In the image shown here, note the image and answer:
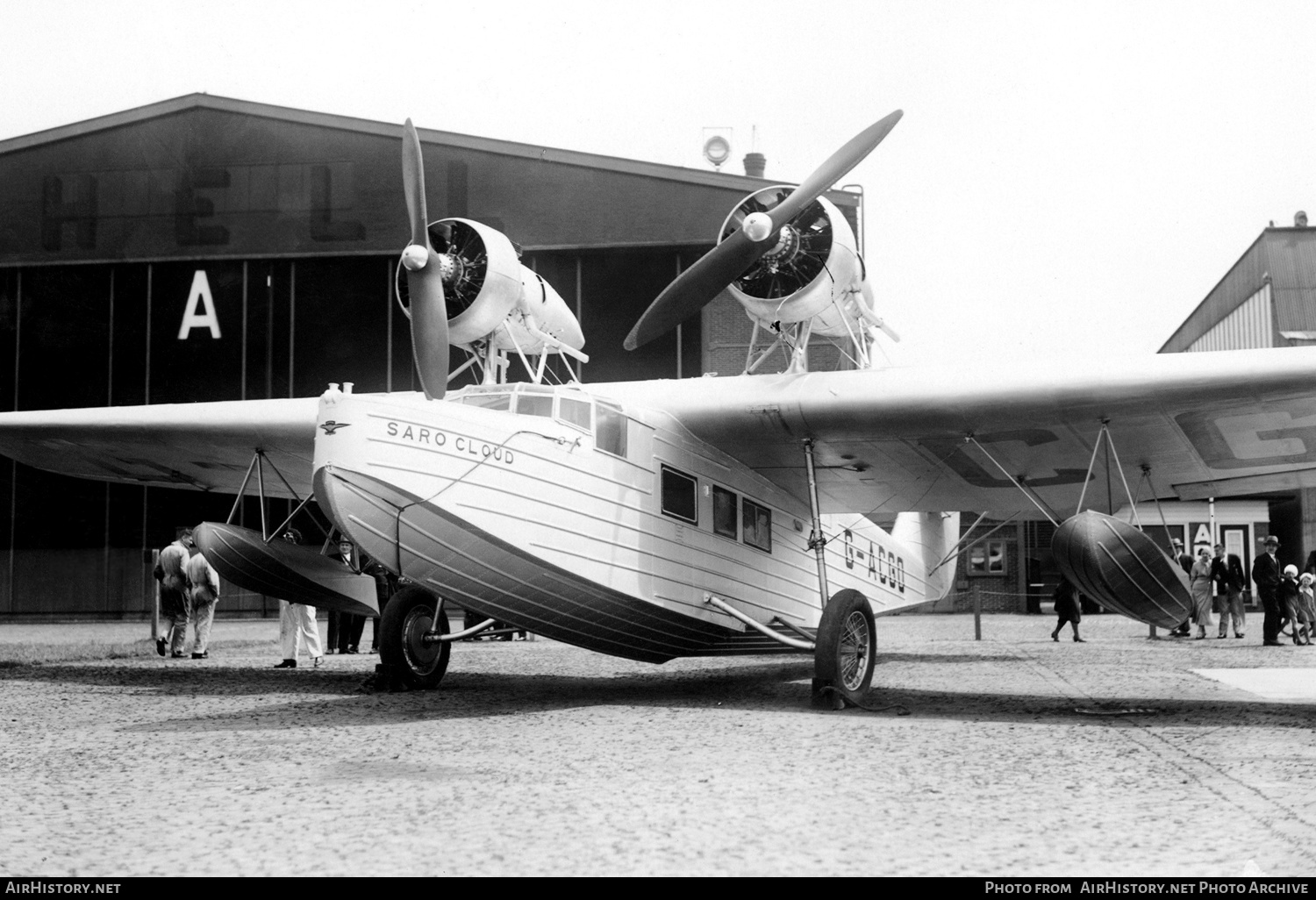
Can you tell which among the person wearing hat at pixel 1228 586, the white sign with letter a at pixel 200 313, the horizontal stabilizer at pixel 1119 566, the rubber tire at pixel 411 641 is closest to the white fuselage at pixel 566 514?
the rubber tire at pixel 411 641

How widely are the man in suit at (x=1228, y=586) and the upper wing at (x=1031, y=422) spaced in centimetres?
1208

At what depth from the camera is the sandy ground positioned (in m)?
5.09

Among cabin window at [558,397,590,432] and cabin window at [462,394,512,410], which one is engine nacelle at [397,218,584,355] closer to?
cabin window at [462,394,512,410]

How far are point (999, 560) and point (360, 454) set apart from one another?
115ft

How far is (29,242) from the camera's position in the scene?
107 feet

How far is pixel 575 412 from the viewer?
11.5m

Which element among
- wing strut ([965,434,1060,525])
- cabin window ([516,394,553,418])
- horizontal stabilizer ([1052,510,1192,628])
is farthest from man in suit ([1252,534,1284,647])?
cabin window ([516,394,553,418])

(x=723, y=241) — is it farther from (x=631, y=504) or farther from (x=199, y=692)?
(x=199, y=692)

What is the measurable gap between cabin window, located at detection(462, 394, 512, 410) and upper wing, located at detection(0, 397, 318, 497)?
3.04 m

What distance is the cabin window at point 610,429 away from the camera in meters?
11.6

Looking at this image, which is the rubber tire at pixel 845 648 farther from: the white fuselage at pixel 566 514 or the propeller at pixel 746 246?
the propeller at pixel 746 246

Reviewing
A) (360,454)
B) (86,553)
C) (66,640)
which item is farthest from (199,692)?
(86,553)

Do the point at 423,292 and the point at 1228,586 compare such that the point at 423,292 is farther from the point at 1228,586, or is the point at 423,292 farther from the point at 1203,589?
the point at 1203,589

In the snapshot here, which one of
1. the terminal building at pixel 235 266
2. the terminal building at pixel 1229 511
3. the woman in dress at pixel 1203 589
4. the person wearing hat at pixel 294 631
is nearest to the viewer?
the person wearing hat at pixel 294 631
